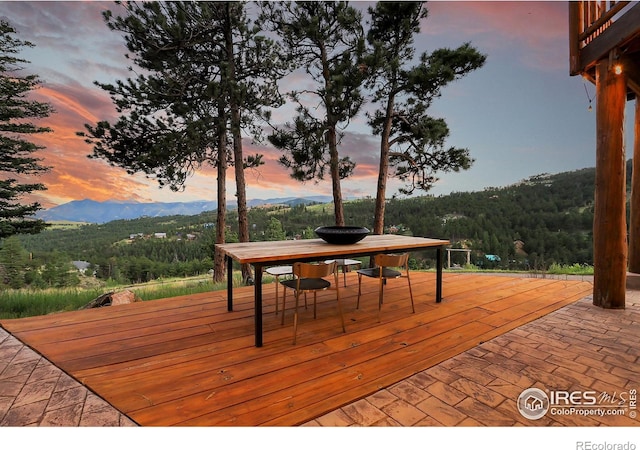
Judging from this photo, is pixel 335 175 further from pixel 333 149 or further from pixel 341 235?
pixel 341 235

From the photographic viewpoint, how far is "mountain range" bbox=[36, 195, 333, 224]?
24.0 ft

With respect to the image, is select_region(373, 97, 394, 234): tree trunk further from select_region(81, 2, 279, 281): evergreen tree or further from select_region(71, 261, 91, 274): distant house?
select_region(71, 261, 91, 274): distant house

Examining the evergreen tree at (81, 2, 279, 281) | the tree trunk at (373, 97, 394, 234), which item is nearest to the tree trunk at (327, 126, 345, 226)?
the tree trunk at (373, 97, 394, 234)

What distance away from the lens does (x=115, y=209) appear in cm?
945

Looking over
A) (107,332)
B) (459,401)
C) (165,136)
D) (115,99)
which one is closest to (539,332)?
(459,401)

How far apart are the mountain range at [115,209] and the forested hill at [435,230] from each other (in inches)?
38.2

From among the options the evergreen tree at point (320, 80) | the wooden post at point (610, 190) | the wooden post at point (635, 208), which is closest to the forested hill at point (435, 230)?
the evergreen tree at point (320, 80)

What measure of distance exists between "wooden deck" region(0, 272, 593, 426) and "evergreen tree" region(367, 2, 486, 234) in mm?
3354

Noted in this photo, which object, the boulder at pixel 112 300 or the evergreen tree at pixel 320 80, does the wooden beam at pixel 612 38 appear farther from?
the boulder at pixel 112 300

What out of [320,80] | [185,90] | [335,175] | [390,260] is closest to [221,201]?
[185,90]

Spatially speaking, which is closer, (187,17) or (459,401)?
(459,401)

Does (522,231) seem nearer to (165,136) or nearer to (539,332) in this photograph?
(539,332)
